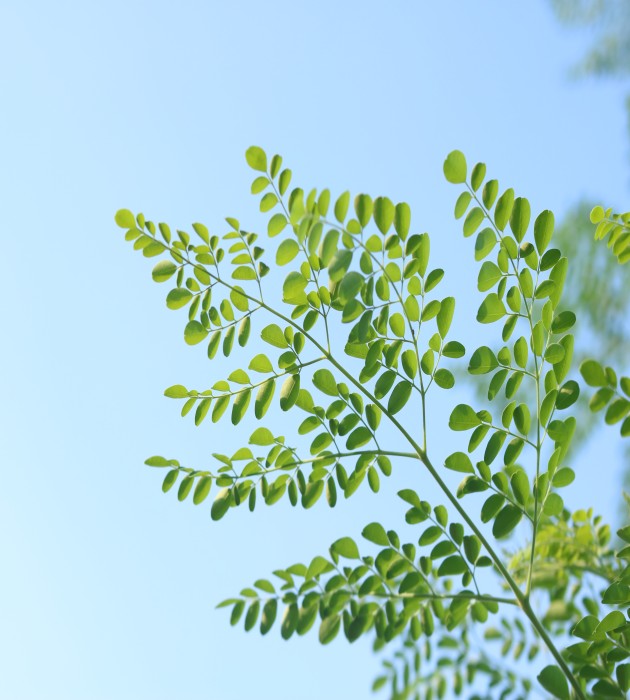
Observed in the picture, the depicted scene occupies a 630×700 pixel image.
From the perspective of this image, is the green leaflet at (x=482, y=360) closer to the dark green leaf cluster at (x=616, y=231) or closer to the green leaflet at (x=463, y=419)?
Result: the green leaflet at (x=463, y=419)

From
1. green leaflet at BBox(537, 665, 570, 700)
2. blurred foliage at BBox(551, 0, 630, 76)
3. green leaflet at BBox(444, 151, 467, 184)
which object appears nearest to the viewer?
green leaflet at BBox(537, 665, 570, 700)


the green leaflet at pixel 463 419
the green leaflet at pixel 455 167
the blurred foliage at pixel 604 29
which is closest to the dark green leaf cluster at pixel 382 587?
the green leaflet at pixel 463 419

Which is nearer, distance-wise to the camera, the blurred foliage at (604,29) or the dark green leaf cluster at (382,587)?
the dark green leaf cluster at (382,587)

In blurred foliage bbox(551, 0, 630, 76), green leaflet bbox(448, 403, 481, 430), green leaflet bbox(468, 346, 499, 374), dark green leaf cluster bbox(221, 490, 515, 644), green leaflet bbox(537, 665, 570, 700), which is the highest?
blurred foliage bbox(551, 0, 630, 76)

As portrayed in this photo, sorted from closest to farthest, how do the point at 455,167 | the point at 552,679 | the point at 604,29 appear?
the point at 552,679 < the point at 455,167 < the point at 604,29

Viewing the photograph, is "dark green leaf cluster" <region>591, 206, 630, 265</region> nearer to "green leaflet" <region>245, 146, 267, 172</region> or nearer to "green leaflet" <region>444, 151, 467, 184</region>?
"green leaflet" <region>444, 151, 467, 184</region>

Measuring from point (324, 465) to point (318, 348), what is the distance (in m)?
0.12

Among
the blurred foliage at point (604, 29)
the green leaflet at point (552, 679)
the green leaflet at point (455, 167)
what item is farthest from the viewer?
the blurred foliage at point (604, 29)

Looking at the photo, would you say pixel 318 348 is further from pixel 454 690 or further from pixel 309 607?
pixel 454 690

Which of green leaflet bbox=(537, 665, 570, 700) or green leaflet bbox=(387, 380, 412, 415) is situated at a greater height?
green leaflet bbox=(387, 380, 412, 415)

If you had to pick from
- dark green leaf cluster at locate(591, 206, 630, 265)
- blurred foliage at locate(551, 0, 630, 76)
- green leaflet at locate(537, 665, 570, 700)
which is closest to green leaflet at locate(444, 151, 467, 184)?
dark green leaf cluster at locate(591, 206, 630, 265)

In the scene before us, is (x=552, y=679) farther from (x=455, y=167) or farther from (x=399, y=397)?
(x=455, y=167)

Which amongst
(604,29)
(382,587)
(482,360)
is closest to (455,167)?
(482,360)

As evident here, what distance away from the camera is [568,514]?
3.98ft
